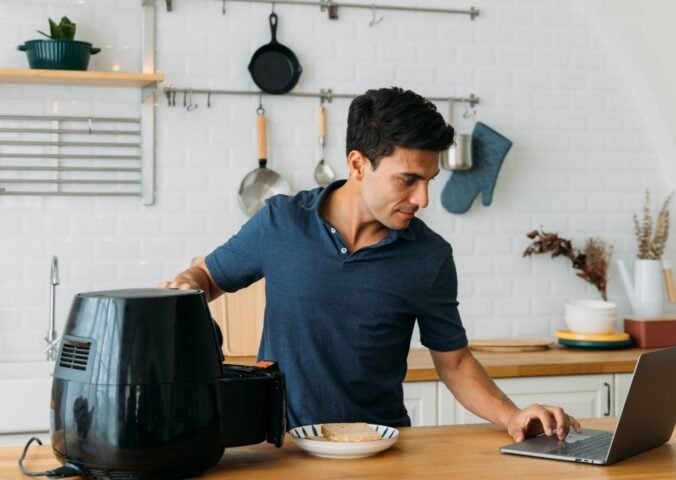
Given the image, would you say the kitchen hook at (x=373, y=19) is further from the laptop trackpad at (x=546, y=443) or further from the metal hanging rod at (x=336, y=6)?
the laptop trackpad at (x=546, y=443)

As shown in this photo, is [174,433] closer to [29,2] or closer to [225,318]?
[225,318]

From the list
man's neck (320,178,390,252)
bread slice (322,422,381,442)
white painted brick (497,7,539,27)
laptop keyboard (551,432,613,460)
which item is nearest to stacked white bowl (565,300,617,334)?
white painted brick (497,7,539,27)

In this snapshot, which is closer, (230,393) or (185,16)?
(230,393)

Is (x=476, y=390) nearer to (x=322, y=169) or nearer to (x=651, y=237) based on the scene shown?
(x=322, y=169)

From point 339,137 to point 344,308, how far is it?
77.1 inches

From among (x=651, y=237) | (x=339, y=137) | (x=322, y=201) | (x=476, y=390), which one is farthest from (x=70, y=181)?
(x=651, y=237)

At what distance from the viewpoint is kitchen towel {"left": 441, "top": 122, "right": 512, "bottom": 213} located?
4.75m

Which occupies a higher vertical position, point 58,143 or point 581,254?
point 58,143

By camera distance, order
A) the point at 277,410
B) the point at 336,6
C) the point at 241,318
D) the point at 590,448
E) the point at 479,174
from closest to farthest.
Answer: the point at 277,410
the point at 590,448
the point at 241,318
the point at 336,6
the point at 479,174

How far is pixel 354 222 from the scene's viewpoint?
2.85m

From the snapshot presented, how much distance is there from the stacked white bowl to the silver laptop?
2078 mm

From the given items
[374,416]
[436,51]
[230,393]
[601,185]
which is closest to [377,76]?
[436,51]

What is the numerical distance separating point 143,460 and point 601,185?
346 cm

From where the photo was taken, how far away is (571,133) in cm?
496
